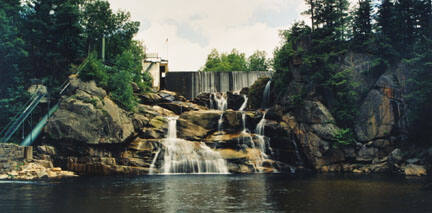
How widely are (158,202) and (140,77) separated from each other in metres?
36.7

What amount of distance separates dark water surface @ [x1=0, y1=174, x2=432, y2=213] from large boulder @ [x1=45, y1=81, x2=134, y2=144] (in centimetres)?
1139

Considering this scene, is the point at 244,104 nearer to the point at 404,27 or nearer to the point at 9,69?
the point at 404,27

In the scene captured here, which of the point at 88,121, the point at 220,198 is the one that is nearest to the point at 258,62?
the point at 88,121

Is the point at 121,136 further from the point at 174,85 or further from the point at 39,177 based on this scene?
the point at 174,85

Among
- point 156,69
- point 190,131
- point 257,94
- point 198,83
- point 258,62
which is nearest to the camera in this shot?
point 190,131

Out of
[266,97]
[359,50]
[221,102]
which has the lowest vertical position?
[221,102]

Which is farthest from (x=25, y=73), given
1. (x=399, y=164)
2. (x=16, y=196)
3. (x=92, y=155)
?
(x=399, y=164)

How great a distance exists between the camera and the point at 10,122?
37.1m

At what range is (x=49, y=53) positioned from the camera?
43.1m

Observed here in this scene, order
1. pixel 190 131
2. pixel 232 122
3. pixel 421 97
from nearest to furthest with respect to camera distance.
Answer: pixel 421 97, pixel 190 131, pixel 232 122

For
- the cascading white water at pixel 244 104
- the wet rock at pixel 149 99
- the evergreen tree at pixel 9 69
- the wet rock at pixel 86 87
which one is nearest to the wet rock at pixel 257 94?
the cascading white water at pixel 244 104

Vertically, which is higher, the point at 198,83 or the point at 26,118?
the point at 198,83

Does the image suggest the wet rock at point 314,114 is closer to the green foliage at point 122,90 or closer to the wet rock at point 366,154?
the wet rock at point 366,154

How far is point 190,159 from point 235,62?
6227 centimetres
